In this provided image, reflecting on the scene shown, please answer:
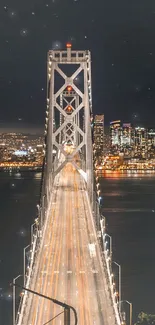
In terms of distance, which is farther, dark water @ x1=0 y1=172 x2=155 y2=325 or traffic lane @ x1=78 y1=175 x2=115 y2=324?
dark water @ x1=0 y1=172 x2=155 y2=325

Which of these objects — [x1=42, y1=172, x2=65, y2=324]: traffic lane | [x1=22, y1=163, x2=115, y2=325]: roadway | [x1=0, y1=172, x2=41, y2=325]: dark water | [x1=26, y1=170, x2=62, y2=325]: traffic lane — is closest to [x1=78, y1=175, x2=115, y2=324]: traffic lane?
[x1=22, y1=163, x2=115, y2=325]: roadway

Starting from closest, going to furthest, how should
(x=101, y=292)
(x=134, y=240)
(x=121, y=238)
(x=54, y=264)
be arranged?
(x=101, y=292)
(x=54, y=264)
(x=134, y=240)
(x=121, y=238)

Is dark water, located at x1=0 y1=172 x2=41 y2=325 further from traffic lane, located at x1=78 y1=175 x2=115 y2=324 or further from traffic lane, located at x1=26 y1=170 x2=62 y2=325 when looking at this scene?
traffic lane, located at x1=78 y1=175 x2=115 y2=324

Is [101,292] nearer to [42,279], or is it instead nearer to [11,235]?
[42,279]

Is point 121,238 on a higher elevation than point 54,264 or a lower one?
lower

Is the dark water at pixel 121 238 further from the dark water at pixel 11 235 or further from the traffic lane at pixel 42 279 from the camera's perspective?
the traffic lane at pixel 42 279

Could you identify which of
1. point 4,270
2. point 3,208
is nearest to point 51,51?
point 4,270

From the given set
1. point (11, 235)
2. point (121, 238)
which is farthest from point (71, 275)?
point (11, 235)
